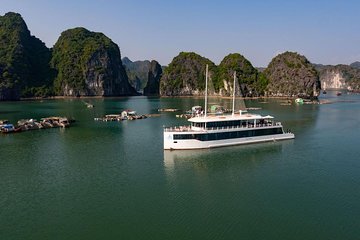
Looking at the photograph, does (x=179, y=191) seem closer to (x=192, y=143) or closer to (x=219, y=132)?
(x=192, y=143)

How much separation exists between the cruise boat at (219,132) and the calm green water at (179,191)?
1804mm

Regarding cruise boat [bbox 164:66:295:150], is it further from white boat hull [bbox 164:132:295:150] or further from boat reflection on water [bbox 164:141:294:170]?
boat reflection on water [bbox 164:141:294:170]

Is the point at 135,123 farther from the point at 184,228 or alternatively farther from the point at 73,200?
the point at 184,228

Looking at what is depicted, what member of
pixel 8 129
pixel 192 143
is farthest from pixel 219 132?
pixel 8 129

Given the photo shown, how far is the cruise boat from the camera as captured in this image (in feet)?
184

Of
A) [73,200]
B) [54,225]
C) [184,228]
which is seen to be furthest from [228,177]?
[54,225]

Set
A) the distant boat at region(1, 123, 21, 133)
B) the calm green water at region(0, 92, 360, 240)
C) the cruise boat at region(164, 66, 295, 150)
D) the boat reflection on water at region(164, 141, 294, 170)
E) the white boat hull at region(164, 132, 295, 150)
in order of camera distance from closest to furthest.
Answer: the calm green water at region(0, 92, 360, 240) → the boat reflection on water at region(164, 141, 294, 170) → the white boat hull at region(164, 132, 295, 150) → the cruise boat at region(164, 66, 295, 150) → the distant boat at region(1, 123, 21, 133)

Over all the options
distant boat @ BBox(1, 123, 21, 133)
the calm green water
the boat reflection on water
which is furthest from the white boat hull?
distant boat @ BBox(1, 123, 21, 133)

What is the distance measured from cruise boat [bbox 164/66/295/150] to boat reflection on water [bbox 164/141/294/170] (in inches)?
44.9

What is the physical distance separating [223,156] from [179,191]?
1660 cm

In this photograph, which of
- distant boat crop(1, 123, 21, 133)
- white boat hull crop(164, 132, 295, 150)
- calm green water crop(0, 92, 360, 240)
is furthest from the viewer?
distant boat crop(1, 123, 21, 133)

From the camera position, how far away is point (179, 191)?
126 feet

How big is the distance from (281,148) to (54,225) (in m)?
42.0

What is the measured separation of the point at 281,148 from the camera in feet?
195
